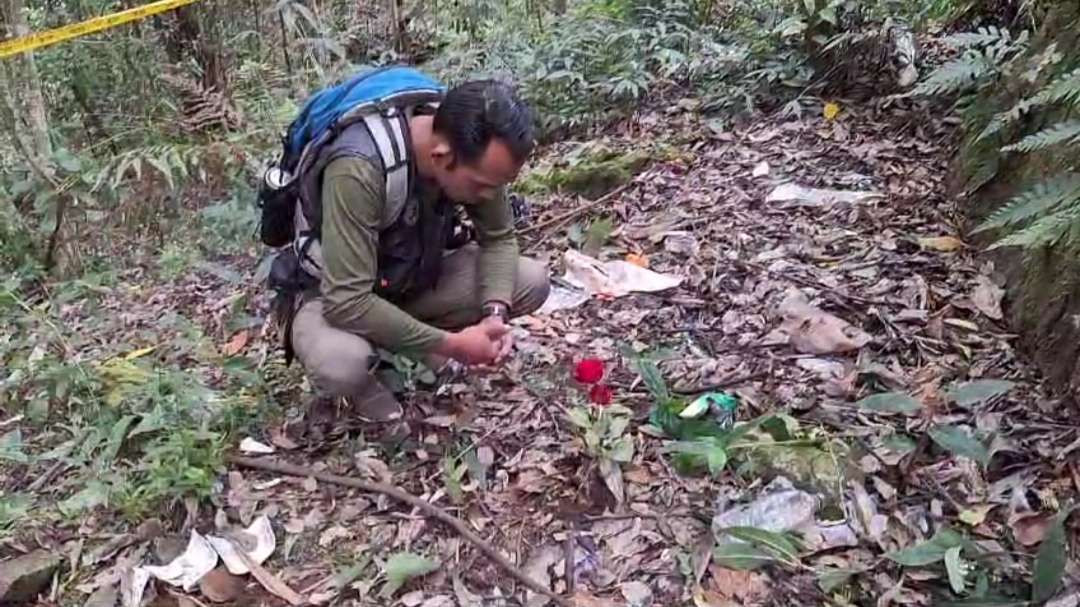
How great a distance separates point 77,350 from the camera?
4.16 m

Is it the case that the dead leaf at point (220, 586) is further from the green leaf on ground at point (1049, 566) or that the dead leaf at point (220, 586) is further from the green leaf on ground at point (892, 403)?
the green leaf on ground at point (1049, 566)

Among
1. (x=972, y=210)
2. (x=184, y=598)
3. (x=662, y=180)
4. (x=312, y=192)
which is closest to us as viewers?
(x=184, y=598)

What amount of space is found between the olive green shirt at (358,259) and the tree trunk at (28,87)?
10.8ft

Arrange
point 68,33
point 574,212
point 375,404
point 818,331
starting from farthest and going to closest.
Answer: point 68,33
point 574,212
point 818,331
point 375,404

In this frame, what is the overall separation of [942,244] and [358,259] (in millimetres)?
2255

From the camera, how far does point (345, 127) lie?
2730 mm

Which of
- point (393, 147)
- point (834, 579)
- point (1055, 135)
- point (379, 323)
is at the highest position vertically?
point (393, 147)

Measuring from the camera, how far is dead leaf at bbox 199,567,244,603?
2.57 metres

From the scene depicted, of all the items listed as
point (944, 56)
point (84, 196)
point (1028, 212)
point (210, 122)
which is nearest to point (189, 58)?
point (210, 122)

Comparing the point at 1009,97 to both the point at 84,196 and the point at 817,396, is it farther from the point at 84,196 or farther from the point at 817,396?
the point at 84,196

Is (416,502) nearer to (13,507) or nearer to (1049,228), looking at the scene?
(13,507)

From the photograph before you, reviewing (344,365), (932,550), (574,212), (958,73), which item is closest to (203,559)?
(344,365)

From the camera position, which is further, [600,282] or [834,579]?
[600,282]

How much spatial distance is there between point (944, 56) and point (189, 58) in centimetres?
460
